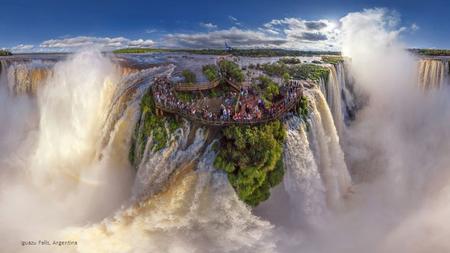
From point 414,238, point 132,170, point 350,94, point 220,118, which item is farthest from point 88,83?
point 350,94

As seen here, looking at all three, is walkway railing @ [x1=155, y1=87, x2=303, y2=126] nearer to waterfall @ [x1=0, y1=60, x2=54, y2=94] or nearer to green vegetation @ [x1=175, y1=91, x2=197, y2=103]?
green vegetation @ [x1=175, y1=91, x2=197, y2=103]

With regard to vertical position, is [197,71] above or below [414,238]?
above

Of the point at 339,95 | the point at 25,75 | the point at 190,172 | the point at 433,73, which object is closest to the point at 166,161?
the point at 190,172

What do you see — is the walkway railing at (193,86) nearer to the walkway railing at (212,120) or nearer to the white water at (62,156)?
the walkway railing at (212,120)

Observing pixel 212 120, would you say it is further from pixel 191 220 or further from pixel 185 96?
pixel 191 220

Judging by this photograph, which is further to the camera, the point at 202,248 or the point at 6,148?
the point at 6,148

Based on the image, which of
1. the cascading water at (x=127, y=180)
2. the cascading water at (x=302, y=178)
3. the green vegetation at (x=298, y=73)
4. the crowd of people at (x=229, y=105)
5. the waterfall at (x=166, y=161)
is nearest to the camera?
the cascading water at (x=127, y=180)

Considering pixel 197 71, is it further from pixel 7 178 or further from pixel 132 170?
pixel 7 178

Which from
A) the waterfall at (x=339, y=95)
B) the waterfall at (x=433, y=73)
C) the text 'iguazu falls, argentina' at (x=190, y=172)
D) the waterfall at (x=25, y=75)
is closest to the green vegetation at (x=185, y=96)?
the text 'iguazu falls, argentina' at (x=190, y=172)
